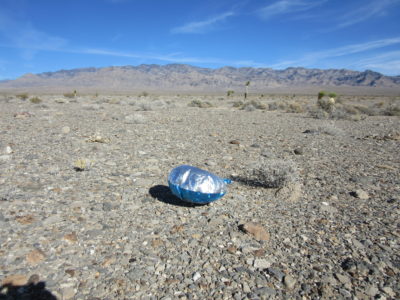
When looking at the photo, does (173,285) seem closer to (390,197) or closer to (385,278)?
(385,278)

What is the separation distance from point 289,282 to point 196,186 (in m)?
1.64

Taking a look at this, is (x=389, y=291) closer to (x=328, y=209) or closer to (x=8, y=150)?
(x=328, y=209)

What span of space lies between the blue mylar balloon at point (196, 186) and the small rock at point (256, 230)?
2.00 ft

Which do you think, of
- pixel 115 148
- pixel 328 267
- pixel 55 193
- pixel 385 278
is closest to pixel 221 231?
pixel 328 267

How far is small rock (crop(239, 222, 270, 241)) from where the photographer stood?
3.42 metres

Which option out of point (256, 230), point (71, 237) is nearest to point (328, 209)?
point (256, 230)

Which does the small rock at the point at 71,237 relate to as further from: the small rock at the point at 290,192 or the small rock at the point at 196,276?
the small rock at the point at 290,192

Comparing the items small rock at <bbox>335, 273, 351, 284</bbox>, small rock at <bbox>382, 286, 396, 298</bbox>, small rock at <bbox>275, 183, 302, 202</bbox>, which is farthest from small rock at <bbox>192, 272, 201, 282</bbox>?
small rock at <bbox>275, 183, 302, 202</bbox>

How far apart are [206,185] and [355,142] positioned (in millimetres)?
7190

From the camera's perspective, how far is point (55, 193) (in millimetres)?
4348

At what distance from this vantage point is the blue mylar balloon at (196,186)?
12.6 ft

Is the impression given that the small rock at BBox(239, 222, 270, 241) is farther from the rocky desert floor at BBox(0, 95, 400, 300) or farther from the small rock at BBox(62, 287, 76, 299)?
the small rock at BBox(62, 287, 76, 299)

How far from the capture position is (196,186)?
3828 mm

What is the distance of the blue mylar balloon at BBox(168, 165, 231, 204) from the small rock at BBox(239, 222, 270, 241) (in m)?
0.61
